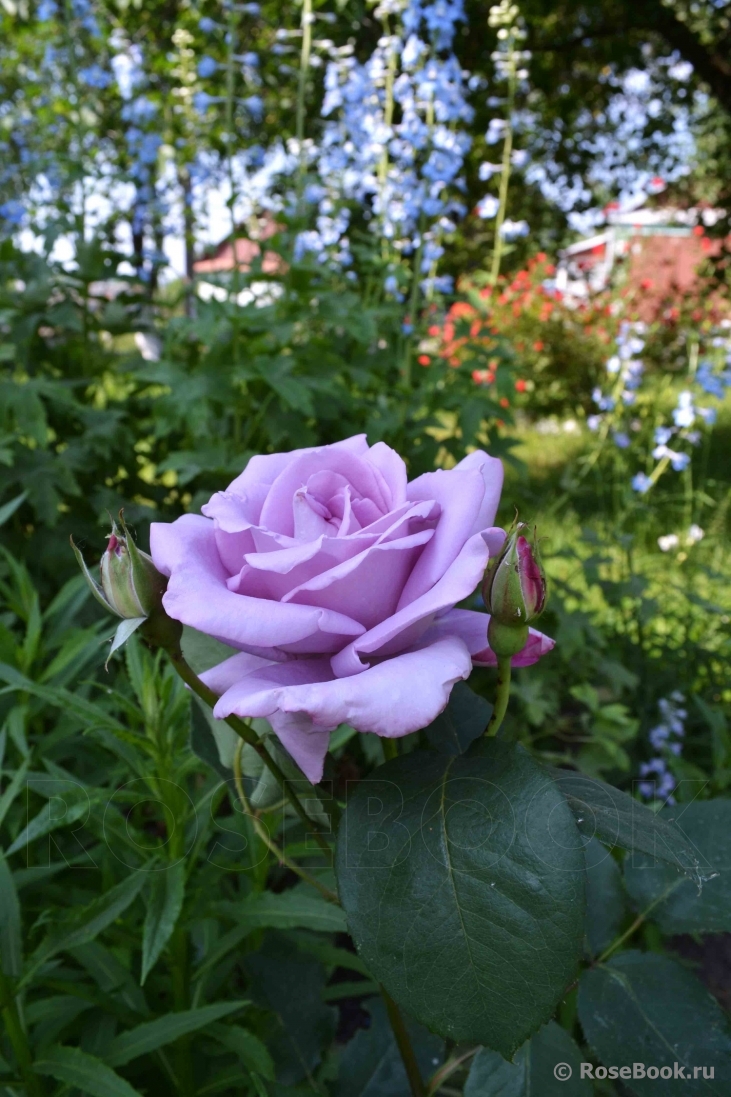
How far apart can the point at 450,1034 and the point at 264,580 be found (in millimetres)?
277

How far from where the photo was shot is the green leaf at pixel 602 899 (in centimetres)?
78

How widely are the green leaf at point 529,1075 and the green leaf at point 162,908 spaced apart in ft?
1.06

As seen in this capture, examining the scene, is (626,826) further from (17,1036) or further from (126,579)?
(17,1036)

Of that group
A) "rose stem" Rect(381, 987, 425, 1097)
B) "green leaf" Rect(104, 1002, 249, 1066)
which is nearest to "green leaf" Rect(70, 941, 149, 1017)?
"green leaf" Rect(104, 1002, 249, 1066)

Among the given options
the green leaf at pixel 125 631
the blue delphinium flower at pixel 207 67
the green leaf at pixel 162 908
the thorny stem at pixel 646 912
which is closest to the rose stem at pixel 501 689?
the green leaf at pixel 125 631

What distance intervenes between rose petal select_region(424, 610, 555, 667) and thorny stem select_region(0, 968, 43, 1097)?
0.60 meters

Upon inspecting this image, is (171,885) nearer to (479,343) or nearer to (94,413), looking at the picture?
(94,413)

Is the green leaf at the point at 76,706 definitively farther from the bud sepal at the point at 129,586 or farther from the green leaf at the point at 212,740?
the bud sepal at the point at 129,586

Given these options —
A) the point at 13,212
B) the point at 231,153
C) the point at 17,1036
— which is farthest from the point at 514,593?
the point at 13,212

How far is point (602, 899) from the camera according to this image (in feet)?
2.68

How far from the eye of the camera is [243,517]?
565 millimetres

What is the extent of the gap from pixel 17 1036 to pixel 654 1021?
61 cm

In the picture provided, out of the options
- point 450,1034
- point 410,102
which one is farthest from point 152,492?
point 450,1034

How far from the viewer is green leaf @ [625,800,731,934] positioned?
70cm
